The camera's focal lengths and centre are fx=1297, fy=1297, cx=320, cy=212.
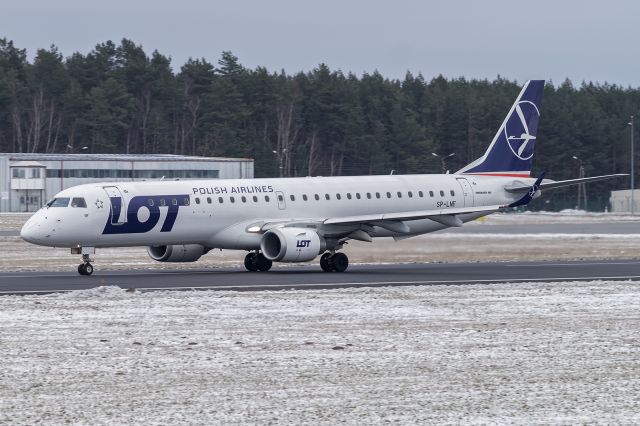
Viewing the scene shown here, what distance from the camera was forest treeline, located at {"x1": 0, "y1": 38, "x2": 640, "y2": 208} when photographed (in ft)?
455

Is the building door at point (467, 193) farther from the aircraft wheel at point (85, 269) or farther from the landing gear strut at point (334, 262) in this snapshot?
the aircraft wheel at point (85, 269)

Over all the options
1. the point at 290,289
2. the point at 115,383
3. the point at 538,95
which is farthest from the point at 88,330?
the point at 538,95

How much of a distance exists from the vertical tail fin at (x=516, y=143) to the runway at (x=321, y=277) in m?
5.04

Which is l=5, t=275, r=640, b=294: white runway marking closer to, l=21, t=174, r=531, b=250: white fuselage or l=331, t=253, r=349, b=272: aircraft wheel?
l=331, t=253, r=349, b=272: aircraft wheel

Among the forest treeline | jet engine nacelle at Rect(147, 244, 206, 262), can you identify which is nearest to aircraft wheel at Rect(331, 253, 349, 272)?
jet engine nacelle at Rect(147, 244, 206, 262)

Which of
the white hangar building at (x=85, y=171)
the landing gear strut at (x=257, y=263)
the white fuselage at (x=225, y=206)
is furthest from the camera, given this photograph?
the white hangar building at (x=85, y=171)

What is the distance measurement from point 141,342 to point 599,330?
767 centimetres

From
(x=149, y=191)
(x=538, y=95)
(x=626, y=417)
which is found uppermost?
(x=538, y=95)

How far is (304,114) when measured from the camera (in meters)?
148

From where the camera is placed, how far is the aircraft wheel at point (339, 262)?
39906 mm

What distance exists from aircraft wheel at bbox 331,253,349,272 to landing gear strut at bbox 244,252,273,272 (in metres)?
2.24

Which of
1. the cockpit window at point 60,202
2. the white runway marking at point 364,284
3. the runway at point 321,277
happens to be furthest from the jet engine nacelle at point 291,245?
the cockpit window at point 60,202

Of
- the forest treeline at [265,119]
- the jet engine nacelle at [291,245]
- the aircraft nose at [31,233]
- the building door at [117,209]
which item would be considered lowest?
the jet engine nacelle at [291,245]

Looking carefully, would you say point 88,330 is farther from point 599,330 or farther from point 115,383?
point 599,330
